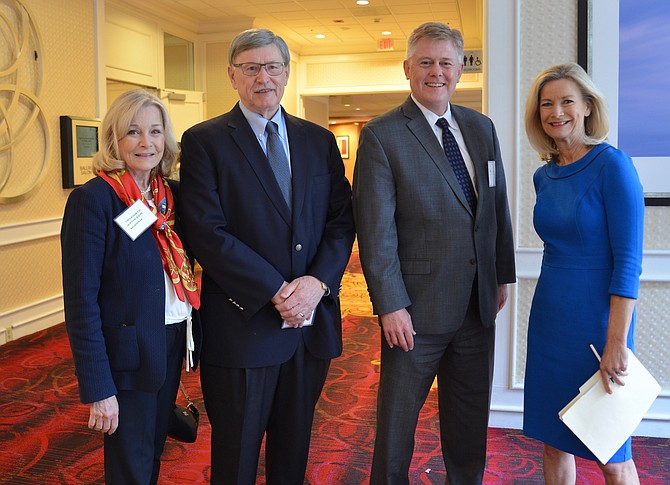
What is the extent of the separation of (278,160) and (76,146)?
14.7 feet

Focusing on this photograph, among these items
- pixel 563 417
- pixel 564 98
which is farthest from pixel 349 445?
pixel 564 98

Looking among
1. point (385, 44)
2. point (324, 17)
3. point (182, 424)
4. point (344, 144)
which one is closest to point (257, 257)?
point (182, 424)

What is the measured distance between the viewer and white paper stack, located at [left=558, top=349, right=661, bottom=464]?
192 cm

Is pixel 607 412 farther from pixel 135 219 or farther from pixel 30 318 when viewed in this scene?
pixel 30 318

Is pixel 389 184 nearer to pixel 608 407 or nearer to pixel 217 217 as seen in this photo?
pixel 217 217

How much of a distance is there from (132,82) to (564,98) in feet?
22.1

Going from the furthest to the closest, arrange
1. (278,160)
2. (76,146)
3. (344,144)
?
(344,144) < (76,146) < (278,160)

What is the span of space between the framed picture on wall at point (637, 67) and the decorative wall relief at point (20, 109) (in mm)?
4235

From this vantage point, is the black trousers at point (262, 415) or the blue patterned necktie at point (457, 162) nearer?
the black trousers at point (262, 415)

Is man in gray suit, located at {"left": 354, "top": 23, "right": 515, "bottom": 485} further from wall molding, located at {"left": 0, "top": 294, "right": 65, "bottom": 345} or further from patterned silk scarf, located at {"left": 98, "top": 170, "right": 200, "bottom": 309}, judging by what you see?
wall molding, located at {"left": 0, "top": 294, "right": 65, "bottom": 345}

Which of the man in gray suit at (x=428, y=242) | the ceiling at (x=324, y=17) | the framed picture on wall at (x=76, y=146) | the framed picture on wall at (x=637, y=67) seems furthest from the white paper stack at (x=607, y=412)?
the ceiling at (x=324, y=17)

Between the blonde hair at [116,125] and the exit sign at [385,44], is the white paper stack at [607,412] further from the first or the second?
the exit sign at [385,44]

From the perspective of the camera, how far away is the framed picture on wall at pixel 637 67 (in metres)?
3.10

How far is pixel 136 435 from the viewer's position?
194cm
